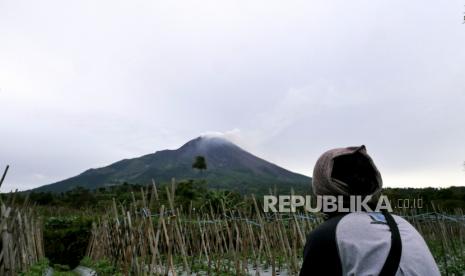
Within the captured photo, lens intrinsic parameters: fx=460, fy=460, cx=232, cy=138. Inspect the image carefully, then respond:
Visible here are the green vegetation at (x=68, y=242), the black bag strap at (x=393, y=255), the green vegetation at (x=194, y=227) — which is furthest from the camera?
the green vegetation at (x=68, y=242)

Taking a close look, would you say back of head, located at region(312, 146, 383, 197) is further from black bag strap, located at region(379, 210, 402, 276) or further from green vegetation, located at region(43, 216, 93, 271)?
green vegetation, located at region(43, 216, 93, 271)

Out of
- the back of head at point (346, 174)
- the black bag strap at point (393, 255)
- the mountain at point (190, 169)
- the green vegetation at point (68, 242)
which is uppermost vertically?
the mountain at point (190, 169)

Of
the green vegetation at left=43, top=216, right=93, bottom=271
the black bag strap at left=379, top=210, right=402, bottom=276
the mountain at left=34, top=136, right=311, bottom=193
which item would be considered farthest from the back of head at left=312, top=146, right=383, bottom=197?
the mountain at left=34, top=136, right=311, bottom=193

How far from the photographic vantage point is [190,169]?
8988cm

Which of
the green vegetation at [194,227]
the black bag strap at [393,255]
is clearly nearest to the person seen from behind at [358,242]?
the black bag strap at [393,255]

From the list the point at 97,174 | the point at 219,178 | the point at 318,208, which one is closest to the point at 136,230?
the point at 318,208

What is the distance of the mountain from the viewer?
78.8 m

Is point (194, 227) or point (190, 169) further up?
point (190, 169)

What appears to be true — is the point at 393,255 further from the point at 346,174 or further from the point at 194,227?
the point at 194,227

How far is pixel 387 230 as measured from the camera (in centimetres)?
133

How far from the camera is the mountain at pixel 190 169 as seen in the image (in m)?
78.8

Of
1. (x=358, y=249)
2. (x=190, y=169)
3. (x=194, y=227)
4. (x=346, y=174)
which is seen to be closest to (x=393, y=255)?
(x=358, y=249)

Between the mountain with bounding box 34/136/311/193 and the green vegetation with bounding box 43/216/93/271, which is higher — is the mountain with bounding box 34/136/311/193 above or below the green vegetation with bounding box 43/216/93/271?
above

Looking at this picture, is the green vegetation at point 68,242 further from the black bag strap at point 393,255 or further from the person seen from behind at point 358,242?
the black bag strap at point 393,255
